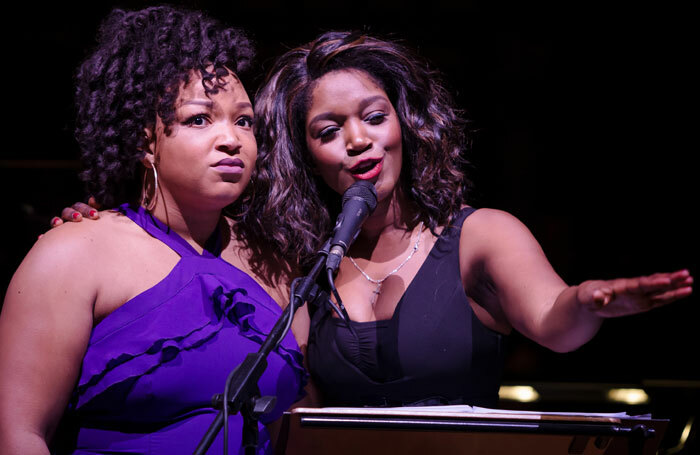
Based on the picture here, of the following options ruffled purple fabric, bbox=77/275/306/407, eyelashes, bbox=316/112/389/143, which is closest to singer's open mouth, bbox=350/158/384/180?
eyelashes, bbox=316/112/389/143

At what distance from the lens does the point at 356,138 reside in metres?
2.08

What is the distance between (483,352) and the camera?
6.63 ft

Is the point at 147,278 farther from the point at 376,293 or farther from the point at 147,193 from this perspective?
the point at 376,293

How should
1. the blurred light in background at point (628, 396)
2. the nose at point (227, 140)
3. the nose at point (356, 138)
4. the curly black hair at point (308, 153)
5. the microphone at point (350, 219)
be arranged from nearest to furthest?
the microphone at point (350, 219)
the nose at point (227, 140)
the nose at point (356, 138)
the curly black hair at point (308, 153)
the blurred light in background at point (628, 396)

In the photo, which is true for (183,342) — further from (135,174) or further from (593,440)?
(593,440)

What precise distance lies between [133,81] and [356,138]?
62cm

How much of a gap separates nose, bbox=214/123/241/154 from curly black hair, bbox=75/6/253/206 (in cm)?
11

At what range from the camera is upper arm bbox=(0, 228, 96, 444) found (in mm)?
1655

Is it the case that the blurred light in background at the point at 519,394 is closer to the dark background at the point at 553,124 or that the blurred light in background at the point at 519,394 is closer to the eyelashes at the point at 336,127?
the dark background at the point at 553,124

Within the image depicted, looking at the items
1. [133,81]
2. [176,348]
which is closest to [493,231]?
[176,348]

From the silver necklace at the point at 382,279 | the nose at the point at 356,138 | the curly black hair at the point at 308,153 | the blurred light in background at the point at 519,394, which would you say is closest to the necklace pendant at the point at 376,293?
the silver necklace at the point at 382,279

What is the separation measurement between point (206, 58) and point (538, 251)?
1.03 m

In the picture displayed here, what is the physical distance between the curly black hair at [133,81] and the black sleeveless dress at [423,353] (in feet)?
2.44

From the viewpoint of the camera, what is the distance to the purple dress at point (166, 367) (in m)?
Result: 1.74
